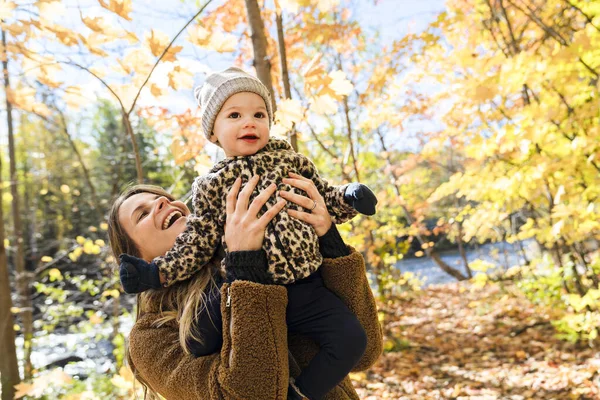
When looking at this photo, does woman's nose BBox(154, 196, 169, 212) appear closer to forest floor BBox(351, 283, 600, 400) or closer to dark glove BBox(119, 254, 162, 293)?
dark glove BBox(119, 254, 162, 293)

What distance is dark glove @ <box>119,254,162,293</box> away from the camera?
4.13ft

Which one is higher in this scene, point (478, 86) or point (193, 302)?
point (478, 86)

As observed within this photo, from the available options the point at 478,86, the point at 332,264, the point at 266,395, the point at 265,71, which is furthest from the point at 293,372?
the point at 478,86

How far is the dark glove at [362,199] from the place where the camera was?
51.8 inches

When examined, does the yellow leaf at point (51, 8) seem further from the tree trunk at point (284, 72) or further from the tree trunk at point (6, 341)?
the tree trunk at point (6, 341)

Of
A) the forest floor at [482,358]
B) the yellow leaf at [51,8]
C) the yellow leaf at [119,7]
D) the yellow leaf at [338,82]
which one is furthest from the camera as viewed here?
the forest floor at [482,358]

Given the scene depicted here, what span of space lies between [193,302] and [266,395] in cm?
37

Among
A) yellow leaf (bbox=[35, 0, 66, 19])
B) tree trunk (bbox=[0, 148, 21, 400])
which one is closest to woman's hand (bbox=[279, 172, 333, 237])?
yellow leaf (bbox=[35, 0, 66, 19])

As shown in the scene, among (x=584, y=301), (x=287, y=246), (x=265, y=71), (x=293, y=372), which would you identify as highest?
(x=265, y=71)

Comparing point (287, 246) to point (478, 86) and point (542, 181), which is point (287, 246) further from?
point (542, 181)

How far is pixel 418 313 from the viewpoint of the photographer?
7445mm

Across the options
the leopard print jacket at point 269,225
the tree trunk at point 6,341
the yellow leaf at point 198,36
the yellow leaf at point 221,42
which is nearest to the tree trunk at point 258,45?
the yellow leaf at point 221,42

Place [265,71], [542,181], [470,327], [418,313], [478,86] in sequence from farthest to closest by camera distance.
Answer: [418,313] < [470,327] < [542,181] < [478,86] < [265,71]

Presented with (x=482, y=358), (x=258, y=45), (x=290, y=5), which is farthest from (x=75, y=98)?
(x=482, y=358)
